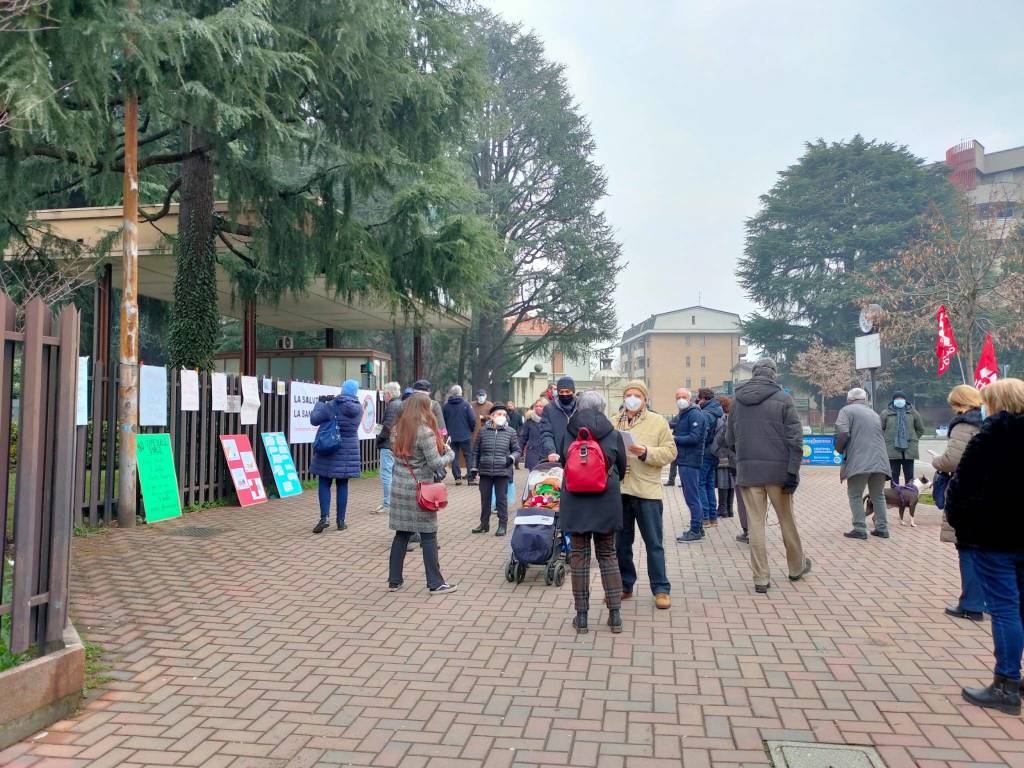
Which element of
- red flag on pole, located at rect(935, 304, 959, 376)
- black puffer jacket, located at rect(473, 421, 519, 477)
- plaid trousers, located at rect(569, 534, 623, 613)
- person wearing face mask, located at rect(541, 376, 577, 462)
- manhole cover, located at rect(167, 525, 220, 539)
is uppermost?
red flag on pole, located at rect(935, 304, 959, 376)

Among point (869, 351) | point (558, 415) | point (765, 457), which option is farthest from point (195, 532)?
point (869, 351)

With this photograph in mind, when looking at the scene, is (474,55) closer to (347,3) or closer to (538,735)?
(347,3)

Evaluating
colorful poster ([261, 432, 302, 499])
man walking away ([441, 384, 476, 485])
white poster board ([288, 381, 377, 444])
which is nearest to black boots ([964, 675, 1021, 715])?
man walking away ([441, 384, 476, 485])

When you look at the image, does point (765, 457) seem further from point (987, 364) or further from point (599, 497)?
point (987, 364)

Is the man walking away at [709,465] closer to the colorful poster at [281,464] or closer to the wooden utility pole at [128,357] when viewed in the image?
the colorful poster at [281,464]

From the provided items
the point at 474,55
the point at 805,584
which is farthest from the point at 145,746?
the point at 474,55

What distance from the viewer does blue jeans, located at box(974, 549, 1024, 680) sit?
13.7 ft

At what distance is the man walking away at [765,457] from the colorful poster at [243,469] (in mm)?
8017

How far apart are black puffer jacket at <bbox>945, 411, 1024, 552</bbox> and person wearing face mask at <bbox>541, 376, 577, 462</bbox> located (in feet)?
13.8

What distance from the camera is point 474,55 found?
12.8 m

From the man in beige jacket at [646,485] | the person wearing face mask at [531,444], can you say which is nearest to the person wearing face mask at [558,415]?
the person wearing face mask at [531,444]

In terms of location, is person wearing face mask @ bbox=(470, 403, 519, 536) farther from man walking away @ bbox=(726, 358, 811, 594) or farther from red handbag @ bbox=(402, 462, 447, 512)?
man walking away @ bbox=(726, 358, 811, 594)

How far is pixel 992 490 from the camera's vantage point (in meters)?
4.25

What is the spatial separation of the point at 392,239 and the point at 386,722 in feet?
33.7
